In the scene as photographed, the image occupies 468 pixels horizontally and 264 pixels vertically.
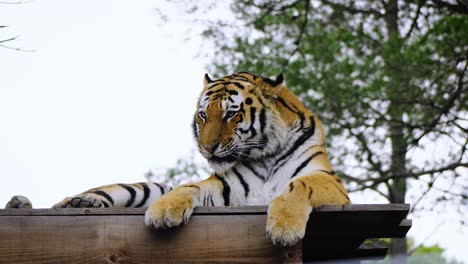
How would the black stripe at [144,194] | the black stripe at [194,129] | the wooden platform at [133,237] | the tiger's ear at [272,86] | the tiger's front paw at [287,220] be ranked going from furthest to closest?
the black stripe at [144,194], the tiger's ear at [272,86], the black stripe at [194,129], the wooden platform at [133,237], the tiger's front paw at [287,220]

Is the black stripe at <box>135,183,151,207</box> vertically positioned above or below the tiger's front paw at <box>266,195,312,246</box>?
above

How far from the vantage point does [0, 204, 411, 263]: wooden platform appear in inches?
132

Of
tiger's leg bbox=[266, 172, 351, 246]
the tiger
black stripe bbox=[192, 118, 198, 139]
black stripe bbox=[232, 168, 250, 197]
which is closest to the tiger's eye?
the tiger

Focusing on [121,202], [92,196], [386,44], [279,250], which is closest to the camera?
[279,250]

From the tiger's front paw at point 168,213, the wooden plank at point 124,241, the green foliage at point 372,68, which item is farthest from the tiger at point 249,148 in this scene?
the green foliage at point 372,68

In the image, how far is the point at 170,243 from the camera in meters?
3.41

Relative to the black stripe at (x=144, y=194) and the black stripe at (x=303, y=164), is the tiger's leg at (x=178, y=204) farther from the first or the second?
the black stripe at (x=144, y=194)

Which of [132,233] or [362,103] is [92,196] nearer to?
[132,233]

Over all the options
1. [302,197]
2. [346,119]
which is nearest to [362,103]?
[346,119]

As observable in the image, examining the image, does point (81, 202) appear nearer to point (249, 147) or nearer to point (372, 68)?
point (249, 147)

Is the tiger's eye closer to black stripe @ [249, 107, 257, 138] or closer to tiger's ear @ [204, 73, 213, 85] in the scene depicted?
black stripe @ [249, 107, 257, 138]

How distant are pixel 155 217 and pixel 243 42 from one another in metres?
7.75

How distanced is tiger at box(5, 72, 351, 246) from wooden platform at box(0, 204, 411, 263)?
50 centimetres

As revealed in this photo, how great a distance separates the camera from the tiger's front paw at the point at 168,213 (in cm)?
339
